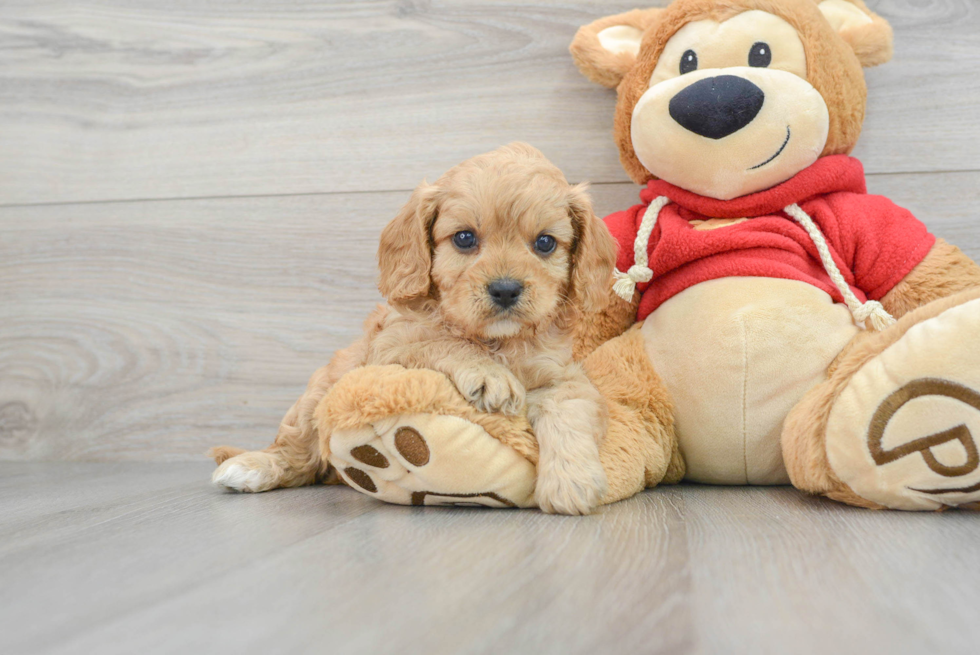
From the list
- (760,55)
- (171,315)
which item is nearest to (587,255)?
(760,55)

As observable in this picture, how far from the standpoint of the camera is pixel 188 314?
2.00 metres

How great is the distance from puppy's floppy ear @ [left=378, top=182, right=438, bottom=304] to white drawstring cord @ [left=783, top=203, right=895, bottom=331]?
28.1 inches

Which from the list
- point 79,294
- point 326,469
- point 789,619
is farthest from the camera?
point 79,294

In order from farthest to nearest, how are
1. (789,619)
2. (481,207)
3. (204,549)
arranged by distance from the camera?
(481,207)
(204,549)
(789,619)

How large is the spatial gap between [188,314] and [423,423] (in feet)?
3.82

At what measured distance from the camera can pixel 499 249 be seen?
47.9 inches

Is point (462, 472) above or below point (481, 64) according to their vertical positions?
below

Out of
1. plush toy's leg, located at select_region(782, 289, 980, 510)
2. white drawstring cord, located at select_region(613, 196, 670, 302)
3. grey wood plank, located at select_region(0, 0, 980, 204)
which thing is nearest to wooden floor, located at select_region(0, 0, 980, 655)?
grey wood plank, located at select_region(0, 0, 980, 204)

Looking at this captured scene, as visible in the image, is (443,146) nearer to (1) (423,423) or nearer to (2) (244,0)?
(2) (244,0)

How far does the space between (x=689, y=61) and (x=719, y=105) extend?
0.50ft

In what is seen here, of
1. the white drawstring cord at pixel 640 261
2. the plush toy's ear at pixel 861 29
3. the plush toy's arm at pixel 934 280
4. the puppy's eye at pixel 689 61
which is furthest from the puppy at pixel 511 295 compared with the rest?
the plush toy's ear at pixel 861 29

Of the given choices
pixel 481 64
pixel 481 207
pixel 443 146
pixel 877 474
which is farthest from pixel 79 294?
pixel 877 474

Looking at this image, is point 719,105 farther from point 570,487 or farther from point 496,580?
point 496,580

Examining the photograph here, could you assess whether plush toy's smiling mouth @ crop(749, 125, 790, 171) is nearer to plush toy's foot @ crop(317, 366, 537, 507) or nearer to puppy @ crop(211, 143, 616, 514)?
puppy @ crop(211, 143, 616, 514)
